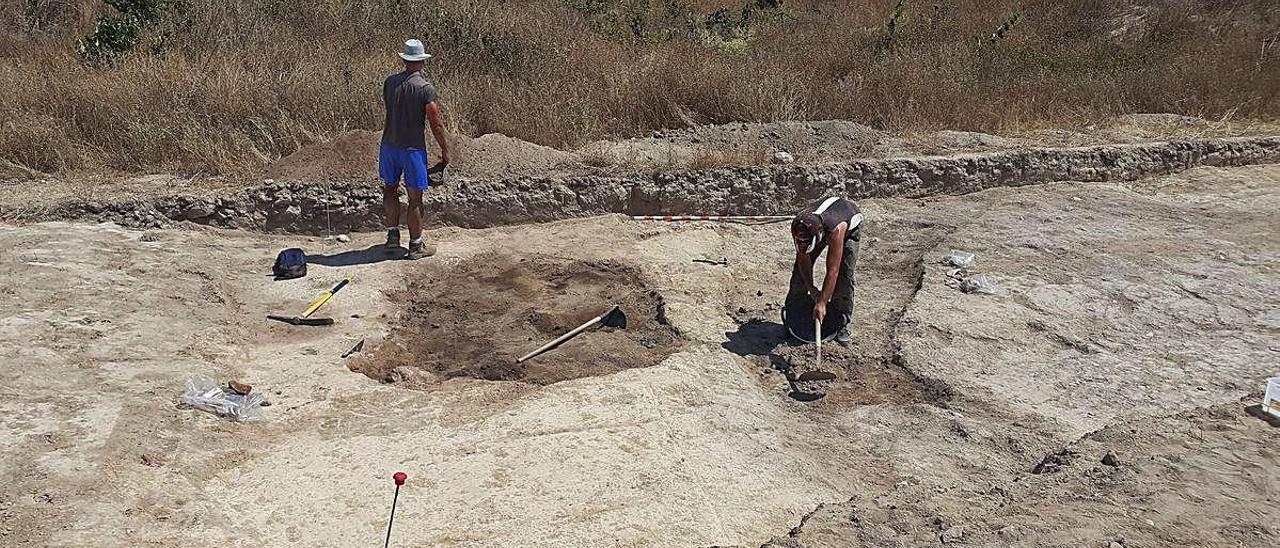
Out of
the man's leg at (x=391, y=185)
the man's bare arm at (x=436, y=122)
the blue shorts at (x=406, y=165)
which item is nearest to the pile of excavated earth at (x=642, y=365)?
the man's leg at (x=391, y=185)

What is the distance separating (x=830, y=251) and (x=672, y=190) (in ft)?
10.5

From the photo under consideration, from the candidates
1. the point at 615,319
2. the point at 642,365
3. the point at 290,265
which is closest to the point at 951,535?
the point at 642,365

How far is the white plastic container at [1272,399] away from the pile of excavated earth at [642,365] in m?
0.07

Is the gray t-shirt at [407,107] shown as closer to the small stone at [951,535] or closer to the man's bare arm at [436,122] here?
the man's bare arm at [436,122]

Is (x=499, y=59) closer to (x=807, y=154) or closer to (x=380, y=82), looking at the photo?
(x=380, y=82)

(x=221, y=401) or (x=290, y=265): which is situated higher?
(x=221, y=401)

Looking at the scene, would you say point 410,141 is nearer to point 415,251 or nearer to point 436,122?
point 436,122

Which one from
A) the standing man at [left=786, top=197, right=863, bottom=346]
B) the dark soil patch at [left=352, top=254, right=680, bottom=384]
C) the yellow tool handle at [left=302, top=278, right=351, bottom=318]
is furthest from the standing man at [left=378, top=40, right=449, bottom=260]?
the standing man at [left=786, top=197, right=863, bottom=346]

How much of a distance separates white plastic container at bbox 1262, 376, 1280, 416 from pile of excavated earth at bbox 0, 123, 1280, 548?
73 millimetres

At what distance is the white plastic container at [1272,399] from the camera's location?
518 cm

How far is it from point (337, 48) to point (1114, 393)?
28.8ft

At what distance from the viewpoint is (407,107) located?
747 cm

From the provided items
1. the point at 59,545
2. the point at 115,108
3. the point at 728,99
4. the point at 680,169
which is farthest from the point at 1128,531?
the point at 115,108

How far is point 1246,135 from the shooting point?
37.4 ft
